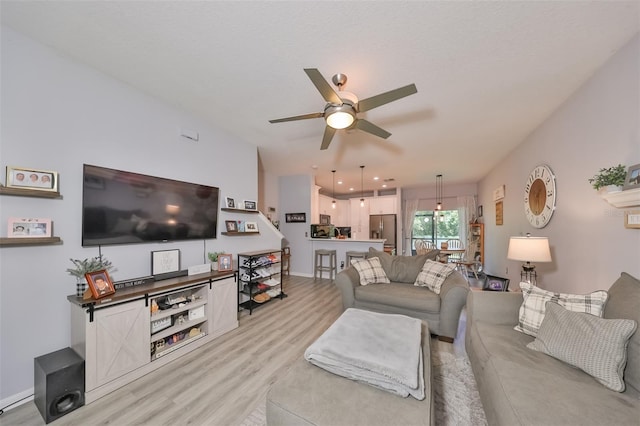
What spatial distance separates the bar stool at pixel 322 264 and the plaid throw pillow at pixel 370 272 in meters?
2.08

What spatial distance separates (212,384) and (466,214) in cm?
779

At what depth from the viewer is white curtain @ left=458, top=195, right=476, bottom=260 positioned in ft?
23.2

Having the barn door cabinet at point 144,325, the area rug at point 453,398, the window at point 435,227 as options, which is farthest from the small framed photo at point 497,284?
the window at point 435,227

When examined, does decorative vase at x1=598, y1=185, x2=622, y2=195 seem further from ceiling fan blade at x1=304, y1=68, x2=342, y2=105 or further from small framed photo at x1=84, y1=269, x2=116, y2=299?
small framed photo at x1=84, y1=269, x2=116, y2=299

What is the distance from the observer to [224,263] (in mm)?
2961

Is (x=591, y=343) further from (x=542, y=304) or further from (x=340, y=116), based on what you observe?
(x=340, y=116)

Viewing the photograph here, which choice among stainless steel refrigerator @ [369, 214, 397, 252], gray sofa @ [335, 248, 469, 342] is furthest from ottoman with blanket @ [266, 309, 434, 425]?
stainless steel refrigerator @ [369, 214, 397, 252]

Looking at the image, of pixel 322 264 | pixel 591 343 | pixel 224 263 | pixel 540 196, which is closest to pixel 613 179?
pixel 591 343

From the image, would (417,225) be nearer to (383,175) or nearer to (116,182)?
(383,175)

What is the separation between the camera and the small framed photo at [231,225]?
3.31 metres

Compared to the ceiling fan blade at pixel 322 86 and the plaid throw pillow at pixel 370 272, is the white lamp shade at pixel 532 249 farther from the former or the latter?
the ceiling fan blade at pixel 322 86

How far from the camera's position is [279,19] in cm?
153

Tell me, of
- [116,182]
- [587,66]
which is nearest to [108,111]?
[116,182]

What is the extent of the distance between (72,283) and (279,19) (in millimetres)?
2688
